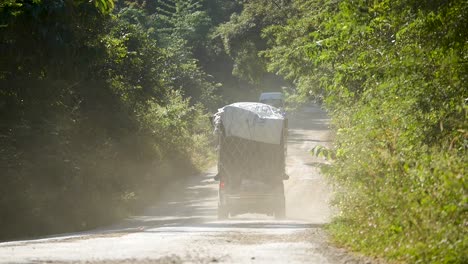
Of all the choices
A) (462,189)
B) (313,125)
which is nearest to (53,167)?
(462,189)

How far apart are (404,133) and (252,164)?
11.0 meters

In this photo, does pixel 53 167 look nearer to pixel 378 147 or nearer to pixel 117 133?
pixel 117 133

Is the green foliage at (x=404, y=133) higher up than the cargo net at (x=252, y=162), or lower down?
higher up

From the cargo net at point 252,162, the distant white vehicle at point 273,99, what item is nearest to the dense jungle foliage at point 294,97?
the cargo net at point 252,162

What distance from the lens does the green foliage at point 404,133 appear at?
11.6 metres

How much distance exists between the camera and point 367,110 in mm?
17156

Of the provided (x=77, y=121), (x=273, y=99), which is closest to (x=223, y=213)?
(x=77, y=121)

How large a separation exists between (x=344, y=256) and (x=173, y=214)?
19079mm

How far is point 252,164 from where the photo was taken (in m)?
26.0

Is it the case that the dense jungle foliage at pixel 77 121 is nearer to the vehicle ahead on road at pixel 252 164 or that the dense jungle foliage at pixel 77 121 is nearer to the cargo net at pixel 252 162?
the vehicle ahead on road at pixel 252 164

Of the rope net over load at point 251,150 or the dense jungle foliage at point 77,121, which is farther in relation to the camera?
the rope net over load at point 251,150

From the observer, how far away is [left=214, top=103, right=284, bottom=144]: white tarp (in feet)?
84.9

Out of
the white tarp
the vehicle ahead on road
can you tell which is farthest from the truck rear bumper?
the white tarp

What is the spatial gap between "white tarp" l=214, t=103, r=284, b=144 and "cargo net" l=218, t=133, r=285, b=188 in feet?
0.76
